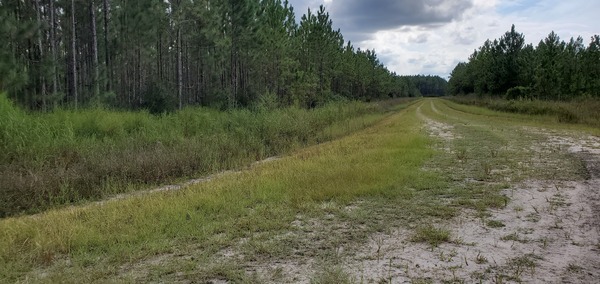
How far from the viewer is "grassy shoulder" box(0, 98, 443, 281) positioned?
4.16m

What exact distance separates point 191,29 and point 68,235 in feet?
120

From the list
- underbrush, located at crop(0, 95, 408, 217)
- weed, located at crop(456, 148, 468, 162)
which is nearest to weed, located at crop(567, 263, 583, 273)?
weed, located at crop(456, 148, 468, 162)

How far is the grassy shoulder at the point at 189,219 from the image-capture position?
164 inches

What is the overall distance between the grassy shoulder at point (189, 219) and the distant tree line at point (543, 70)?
2943 cm

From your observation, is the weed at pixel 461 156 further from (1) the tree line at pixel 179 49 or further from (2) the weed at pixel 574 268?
(1) the tree line at pixel 179 49

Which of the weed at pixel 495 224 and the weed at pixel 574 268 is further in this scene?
the weed at pixel 495 224

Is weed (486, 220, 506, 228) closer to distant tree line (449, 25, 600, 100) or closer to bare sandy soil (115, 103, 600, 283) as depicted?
bare sandy soil (115, 103, 600, 283)

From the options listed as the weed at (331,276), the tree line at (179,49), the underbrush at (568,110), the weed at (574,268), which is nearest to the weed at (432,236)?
the weed at (574,268)

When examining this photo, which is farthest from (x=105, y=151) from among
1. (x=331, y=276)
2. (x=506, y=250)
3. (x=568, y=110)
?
(x=568, y=110)

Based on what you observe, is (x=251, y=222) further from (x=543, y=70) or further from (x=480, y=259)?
(x=543, y=70)

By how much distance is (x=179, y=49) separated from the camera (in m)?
27.5

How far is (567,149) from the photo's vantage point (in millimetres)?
11602

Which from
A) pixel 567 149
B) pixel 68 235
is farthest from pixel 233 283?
pixel 567 149

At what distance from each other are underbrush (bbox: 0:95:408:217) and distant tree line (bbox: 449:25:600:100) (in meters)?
28.3
